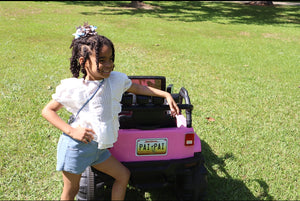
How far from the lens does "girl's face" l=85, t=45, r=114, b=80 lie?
2.27 m

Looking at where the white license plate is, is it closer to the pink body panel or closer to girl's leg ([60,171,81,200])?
the pink body panel

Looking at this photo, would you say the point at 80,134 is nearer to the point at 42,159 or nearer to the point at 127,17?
the point at 42,159

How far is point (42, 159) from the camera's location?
362cm

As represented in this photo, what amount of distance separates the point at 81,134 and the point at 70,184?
0.46 m

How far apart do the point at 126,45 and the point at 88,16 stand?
5913 millimetres

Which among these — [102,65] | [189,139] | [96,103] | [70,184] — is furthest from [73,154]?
[189,139]

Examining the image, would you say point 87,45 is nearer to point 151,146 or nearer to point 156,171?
point 151,146

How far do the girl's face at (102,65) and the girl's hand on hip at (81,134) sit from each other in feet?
1.29

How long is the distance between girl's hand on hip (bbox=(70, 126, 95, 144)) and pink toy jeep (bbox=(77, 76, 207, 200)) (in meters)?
0.46

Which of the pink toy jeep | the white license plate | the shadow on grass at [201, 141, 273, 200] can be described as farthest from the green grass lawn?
the white license plate

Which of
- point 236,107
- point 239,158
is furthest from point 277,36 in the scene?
point 239,158

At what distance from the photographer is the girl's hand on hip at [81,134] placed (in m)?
2.24

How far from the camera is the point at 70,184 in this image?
2439mm

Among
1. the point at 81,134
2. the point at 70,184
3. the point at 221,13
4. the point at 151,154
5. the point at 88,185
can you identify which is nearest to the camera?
the point at 81,134
